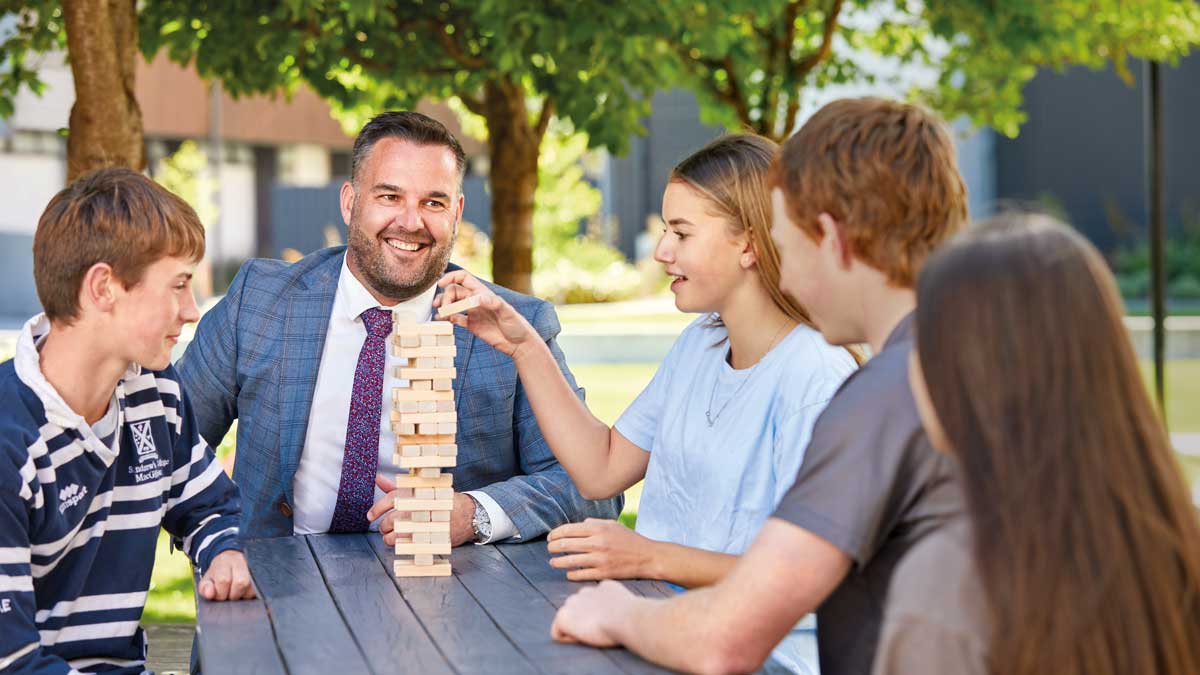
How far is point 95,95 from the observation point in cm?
439

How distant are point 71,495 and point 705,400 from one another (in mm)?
1249

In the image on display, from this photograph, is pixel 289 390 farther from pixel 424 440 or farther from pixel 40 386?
pixel 40 386

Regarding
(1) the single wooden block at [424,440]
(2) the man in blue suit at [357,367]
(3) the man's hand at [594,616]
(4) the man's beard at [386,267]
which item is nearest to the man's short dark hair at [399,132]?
(2) the man in blue suit at [357,367]

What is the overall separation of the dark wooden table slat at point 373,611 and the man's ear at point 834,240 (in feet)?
2.68

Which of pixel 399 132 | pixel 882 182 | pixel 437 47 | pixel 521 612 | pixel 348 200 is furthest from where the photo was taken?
pixel 437 47

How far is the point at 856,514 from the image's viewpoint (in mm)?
1732

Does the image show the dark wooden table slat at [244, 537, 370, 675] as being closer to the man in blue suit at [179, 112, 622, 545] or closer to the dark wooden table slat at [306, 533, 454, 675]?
the dark wooden table slat at [306, 533, 454, 675]

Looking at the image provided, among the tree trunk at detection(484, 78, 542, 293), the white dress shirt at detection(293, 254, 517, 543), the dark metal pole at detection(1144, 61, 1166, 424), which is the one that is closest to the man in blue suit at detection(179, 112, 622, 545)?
the white dress shirt at detection(293, 254, 517, 543)

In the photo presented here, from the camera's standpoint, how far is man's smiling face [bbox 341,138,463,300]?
3363 millimetres

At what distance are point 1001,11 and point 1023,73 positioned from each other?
192 cm

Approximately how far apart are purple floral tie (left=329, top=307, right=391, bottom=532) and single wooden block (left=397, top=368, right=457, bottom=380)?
0.77 meters

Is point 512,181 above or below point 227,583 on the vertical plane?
above

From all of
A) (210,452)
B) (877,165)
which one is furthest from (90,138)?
(877,165)

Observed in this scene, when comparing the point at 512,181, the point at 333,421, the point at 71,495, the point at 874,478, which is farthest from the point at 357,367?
the point at 512,181
